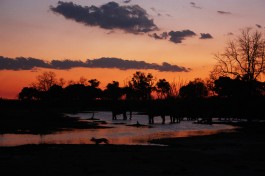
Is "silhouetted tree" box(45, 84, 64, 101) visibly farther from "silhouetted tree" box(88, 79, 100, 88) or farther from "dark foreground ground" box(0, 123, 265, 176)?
"dark foreground ground" box(0, 123, 265, 176)

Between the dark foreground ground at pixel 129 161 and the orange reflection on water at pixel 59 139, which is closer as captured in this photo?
the dark foreground ground at pixel 129 161

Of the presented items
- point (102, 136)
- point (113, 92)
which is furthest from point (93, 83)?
point (102, 136)

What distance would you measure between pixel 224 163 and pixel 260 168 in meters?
1.78

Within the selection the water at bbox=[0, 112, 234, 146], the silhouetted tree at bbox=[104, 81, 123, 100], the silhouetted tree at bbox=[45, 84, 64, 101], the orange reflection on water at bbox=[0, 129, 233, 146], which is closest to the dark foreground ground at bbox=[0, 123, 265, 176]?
the orange reflection on water at bbox=[0, 129, 233, 146]

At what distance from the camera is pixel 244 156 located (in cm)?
1869

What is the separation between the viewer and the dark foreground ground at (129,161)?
1433 cm

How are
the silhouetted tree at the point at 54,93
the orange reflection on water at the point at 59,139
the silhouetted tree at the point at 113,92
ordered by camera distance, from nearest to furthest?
the orange reflection on water at the point at 59,139, the silhouetted tree at the point at 54,93, the silhouetted tree at the point at 113,92

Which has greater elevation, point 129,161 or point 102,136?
point 102,136

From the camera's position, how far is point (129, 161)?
1666cm

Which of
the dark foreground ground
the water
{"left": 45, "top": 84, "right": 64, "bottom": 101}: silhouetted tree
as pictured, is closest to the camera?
the dark foreground ground

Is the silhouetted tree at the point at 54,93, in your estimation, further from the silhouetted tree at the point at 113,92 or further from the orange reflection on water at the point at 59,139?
the orange reflection on water at the point at 59,139

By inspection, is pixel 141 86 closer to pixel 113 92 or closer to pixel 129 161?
pixel 113 92

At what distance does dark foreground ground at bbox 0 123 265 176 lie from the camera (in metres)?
14.3

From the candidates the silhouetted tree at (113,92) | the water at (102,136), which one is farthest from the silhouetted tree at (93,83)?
the water at (102,136)
